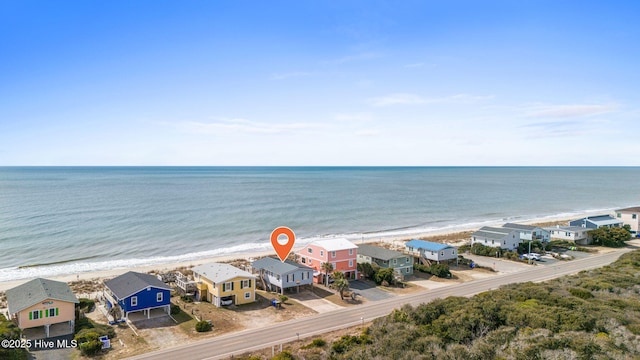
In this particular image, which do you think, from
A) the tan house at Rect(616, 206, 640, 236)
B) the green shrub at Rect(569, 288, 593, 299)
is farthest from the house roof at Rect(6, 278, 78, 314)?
the tan house at Rect(616, 206, 640, 236)

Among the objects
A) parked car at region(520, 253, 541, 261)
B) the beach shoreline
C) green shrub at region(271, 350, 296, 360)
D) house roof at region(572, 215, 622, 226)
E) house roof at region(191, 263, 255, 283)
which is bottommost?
the beach shoreline

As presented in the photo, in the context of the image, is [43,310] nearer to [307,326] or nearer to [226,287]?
[226,287]

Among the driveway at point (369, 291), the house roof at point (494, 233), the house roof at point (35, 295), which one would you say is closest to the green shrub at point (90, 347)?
the house roof at point (35, 295)

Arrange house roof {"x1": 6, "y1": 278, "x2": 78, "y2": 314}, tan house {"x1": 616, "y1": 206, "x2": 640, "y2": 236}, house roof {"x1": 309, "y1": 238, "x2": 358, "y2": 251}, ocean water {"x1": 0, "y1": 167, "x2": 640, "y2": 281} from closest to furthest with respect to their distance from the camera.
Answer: house roof {"x1": 6, "y1": 278, "x2": 78, "y2": 314} → house roof {"x1": 309, "y1": 238, "x2": 358, "y2": 251} → ocean water {"x1": 0, "y1": 167, "x2": 640, "y2": 281} → tan house {"x1": 616, "y1": 206, "x2": 640, "y2": 236}

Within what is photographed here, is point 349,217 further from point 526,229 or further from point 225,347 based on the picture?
point 225,347

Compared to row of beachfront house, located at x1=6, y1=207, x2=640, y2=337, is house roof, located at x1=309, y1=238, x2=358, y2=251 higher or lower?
higher

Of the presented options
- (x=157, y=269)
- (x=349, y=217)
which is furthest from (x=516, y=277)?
(x=349, y=217)

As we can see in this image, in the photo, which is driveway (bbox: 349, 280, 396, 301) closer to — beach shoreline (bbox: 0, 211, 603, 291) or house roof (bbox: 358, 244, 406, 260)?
house roof (bbox: 358, 244, 406, 260)
